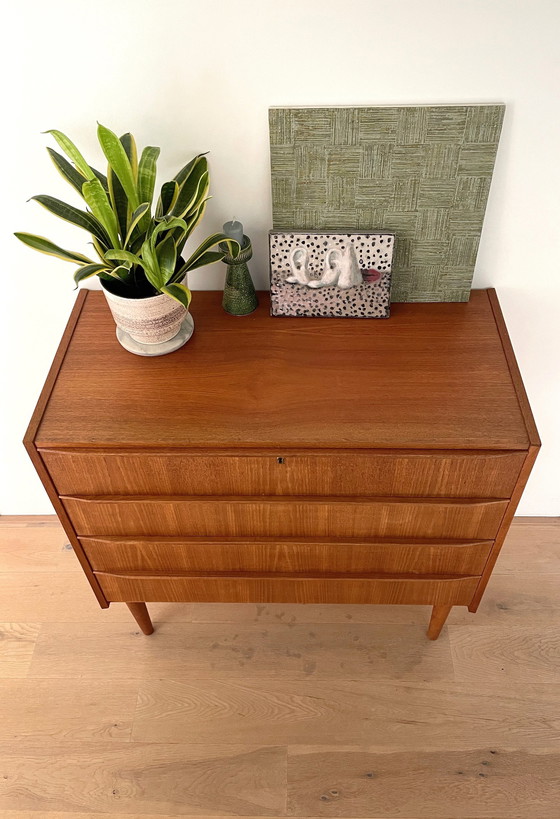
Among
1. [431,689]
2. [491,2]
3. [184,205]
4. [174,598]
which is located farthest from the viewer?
[431,689]

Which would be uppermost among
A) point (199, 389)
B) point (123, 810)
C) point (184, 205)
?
point (184, 205)

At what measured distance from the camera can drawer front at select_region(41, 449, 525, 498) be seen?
118 cm

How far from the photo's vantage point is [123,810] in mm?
1525

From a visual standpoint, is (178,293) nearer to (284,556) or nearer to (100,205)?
(100,205)

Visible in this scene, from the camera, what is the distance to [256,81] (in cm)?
117

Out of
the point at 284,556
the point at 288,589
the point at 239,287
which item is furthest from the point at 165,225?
the point at 288,589

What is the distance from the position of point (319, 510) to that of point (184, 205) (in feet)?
1.93

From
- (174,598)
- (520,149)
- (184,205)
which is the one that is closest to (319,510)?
(174,598)

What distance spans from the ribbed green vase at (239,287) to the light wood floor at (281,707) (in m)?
0.84

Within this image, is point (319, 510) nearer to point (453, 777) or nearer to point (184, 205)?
point (184, 205)

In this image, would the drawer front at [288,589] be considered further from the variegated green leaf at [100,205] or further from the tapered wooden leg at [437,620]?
the variegated green leaf at [100,205]

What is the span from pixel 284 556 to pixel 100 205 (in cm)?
73

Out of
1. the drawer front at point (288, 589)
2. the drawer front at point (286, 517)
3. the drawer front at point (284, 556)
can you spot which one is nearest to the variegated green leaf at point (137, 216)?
the drawer front at point (286, 517)

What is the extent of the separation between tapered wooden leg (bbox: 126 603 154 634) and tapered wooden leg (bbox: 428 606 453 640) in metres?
0.68
